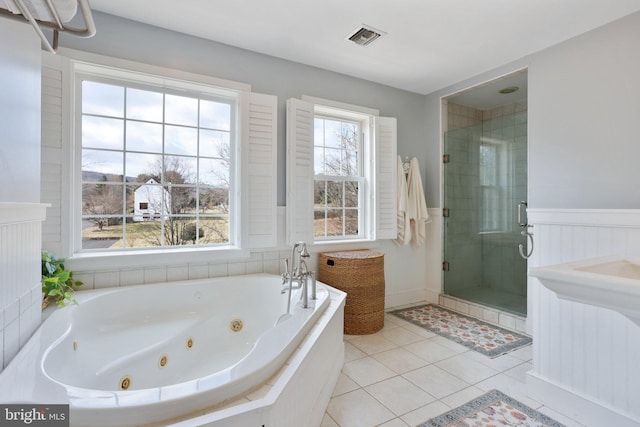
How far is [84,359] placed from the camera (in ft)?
5.07

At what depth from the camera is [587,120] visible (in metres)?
2.35

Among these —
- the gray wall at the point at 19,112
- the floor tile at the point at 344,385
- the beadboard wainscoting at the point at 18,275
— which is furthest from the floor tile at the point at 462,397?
the gray wall at the point at 19,112

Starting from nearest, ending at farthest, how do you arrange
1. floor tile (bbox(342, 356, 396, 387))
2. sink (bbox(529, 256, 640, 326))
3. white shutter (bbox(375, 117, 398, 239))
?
sink (bbox(529, 256, 640, 326))
floor tile (bbox(342, 356, 396, 387))
white shutter (bbox(375, 117, 398, 239))

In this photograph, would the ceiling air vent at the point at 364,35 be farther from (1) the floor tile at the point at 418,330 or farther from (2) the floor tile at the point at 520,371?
(2) the floor tile at the point at 520,371

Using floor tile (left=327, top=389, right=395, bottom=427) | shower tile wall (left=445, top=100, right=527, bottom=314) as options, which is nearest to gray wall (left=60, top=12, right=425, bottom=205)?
shower tile wall (left=445, top=100, right=527, bottom=314)

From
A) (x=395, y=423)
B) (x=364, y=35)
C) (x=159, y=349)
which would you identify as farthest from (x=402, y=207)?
(x=159, y=349)

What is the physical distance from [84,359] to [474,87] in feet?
12.7

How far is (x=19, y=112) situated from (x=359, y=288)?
2408 millimetres

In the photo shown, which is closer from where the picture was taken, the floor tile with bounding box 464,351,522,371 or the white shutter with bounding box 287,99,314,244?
the floor tile with bounding box 464,351,522,371

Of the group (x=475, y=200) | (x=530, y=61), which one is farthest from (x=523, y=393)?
(x=530, y=61)

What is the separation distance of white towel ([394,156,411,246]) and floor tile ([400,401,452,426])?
6.14 feet

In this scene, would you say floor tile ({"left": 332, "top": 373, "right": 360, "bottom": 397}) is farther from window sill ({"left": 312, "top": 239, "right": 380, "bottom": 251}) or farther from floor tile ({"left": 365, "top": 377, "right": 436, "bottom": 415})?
window sill ({"left": 312, "top": 239, "right": 380, "bottom": 251})

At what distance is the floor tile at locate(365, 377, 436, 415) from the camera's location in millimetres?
1736

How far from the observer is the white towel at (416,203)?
11.4ft
